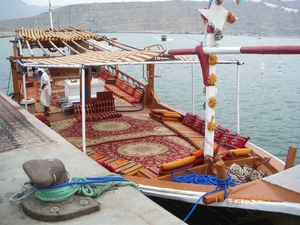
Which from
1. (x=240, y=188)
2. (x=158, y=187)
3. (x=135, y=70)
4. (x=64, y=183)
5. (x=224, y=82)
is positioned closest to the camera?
(x=64, y=183)

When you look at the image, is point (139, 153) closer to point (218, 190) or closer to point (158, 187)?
point (158, 187)

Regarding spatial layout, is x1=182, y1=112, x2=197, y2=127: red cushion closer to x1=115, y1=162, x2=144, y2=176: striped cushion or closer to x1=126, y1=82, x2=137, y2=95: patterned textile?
x1=115, y1=162, x2=144, y2=176: striped cushion

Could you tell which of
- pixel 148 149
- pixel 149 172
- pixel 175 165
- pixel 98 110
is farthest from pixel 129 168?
pixel 98 110

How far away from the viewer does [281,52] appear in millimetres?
3982

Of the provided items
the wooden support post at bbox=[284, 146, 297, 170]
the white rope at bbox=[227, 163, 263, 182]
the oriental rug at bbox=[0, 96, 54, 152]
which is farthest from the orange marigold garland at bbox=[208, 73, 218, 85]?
the oriental rug at bbox=[0, 96, 54, 152]

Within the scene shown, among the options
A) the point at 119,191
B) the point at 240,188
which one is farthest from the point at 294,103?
the point at 119,191

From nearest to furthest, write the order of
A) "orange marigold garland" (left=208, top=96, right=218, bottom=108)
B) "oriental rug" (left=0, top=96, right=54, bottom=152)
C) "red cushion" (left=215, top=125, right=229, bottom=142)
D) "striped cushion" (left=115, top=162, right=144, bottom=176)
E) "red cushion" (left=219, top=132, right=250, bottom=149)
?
"oriental rug" (left=0, top=96, right=54, bottom=152) < "striped cushion" (left=115, top=162, right=144, bottom=176) < "orange marigold garland" (left=208, top=96, right=218, bottom=108) < "red cushion" (left=219, top=132, right=250, bottom=149) < "red cushion" (left=215, top=125, right=229, bottom=142)

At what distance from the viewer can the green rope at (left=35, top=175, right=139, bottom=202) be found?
10.3 ft

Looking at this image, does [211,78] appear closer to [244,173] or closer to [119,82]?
[244,173]

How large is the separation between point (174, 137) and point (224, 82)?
55.9 feet

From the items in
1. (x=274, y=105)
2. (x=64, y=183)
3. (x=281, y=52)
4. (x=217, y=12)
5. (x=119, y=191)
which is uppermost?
(x=217, y=12)

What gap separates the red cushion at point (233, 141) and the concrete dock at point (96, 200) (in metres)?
3.14

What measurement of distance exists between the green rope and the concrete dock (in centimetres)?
6

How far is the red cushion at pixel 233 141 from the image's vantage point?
6441 millimetres
